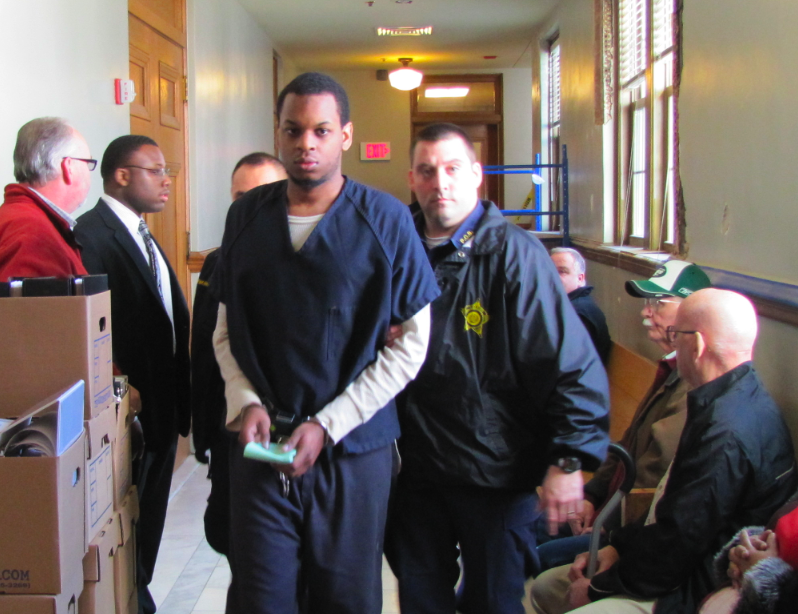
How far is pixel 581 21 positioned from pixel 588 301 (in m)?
3.01

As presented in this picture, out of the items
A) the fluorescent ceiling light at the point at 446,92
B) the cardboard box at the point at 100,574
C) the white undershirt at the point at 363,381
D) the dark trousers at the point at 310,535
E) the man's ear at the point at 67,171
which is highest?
the fluorescent ceiling light at the point at 446,92

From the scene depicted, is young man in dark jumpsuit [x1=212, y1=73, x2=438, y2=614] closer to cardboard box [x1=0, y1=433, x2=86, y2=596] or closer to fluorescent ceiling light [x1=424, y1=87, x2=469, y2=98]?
cardboard box [x1=0, y1=433, x2=86, y2=596]

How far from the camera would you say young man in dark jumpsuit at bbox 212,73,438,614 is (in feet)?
4.59

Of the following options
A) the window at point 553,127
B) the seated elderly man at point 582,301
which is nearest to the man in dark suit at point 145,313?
the seated elderly man at point 582,301

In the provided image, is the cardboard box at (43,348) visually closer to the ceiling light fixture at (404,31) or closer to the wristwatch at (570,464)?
the wristwatch at (570,464)

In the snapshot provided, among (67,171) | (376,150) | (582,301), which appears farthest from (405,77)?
(67,171)

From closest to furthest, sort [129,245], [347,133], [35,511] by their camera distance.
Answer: [35,511] < [347,133] < [129,245]

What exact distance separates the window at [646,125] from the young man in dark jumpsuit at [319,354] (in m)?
2.27

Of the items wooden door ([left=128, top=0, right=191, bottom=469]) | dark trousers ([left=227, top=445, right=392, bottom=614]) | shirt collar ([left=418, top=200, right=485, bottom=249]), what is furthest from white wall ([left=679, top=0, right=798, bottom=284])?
wooden door ([left=128, top=0, right=191, bottom=469])

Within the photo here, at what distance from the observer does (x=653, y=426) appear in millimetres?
2074

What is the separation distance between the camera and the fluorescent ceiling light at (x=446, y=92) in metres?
9.70

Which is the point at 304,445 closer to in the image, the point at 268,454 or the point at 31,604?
the point at 268,454

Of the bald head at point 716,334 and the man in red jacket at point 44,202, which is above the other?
the man in red jacket at point 44,202

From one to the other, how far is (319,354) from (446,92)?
8.88 meters
